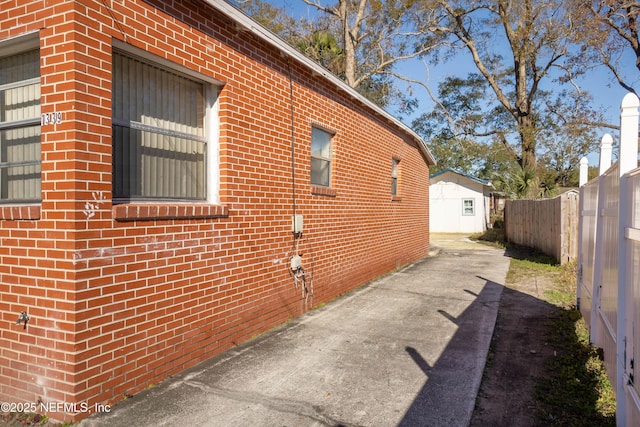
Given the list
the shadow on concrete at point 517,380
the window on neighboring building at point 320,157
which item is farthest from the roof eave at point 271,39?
the shadow on concrete at point 517,380

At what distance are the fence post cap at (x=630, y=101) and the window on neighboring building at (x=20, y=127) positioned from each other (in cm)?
488

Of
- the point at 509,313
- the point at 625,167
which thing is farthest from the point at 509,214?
the point at 625,167

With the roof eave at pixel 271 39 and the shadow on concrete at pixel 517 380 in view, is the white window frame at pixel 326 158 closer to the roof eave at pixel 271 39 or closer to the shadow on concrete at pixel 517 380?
the roof eave at pixel 271 39


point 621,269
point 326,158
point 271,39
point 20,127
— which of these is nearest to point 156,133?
point 20,127

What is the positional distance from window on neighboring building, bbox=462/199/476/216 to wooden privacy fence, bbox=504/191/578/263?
823 centimetres

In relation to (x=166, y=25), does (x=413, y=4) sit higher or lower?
higher

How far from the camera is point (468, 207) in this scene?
2634cm

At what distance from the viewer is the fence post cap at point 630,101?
331 cm

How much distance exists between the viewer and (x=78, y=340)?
3.06 meters

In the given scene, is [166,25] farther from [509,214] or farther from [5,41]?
[509,214]

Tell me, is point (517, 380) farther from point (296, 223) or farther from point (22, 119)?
point (22, 119)

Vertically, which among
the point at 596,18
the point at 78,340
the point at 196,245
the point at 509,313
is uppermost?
the point at 596,18

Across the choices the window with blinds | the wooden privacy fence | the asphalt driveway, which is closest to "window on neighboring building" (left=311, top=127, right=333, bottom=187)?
the asphalt driveway

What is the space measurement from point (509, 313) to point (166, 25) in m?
5.98
